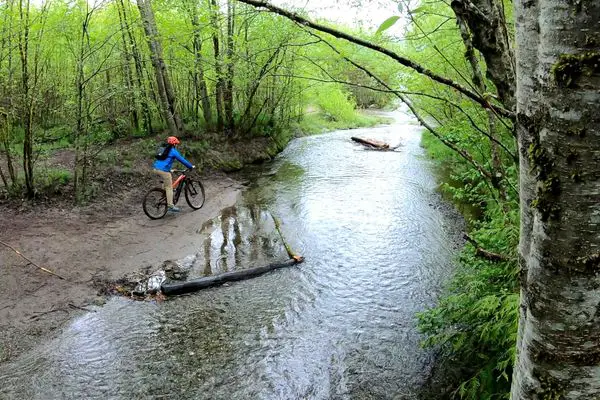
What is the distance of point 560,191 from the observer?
0.90 meters

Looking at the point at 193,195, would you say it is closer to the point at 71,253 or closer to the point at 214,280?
the point at 71,253

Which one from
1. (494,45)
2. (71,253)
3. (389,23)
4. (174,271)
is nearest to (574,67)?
(389,23)

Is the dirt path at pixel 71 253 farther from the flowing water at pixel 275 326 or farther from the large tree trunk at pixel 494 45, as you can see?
the large tree trunk at pixel 494 45

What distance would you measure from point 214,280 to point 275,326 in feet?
5.40

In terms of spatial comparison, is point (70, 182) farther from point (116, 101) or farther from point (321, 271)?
point (321, 271)

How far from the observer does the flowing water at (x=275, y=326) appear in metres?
4.86

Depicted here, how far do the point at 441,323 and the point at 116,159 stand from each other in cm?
1127

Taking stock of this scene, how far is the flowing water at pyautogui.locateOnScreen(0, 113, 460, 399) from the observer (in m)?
4.86

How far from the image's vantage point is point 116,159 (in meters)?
13.0

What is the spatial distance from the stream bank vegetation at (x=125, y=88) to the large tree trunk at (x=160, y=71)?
0.04m

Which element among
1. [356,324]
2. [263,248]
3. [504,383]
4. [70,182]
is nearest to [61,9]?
[70,182]

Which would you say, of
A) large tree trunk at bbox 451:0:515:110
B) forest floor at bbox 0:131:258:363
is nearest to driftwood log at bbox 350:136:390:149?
forest floor at bbox 0:131:258:363

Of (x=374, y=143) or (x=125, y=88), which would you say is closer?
(x=125, y=88)

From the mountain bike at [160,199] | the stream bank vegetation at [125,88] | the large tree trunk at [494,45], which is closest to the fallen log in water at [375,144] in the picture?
the stream bank vegetation at [125,88]
